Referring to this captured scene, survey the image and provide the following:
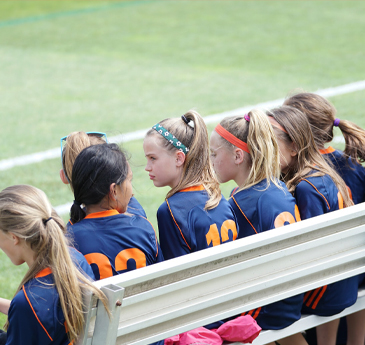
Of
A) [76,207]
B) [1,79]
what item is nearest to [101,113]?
[1,79]

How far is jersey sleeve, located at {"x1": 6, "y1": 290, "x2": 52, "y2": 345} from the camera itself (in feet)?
6.98

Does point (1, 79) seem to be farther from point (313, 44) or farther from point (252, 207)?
point (252, 207)

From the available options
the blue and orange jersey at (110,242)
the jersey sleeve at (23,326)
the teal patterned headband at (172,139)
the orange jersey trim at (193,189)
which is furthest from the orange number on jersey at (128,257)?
the teal patterned headband at (172,139)

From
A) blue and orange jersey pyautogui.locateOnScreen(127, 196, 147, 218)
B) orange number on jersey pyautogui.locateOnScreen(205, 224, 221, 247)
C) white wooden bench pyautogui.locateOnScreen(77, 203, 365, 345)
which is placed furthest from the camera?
blue and orange jersey pyautogui.locateOnScreen(127, 196, 147, 218)

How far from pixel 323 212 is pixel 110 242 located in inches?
48.4

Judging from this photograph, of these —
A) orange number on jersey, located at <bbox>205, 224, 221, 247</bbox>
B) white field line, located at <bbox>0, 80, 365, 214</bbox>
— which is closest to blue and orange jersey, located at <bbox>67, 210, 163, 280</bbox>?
orange number on jersey, located at <bbox>205, 224, 221, 247</bbox>

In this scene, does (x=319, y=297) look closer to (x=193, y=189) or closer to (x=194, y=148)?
(x=193, y=189)

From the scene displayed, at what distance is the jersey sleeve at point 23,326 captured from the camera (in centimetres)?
213

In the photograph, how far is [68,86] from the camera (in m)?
11.7

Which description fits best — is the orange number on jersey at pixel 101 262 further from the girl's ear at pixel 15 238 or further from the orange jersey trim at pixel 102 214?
the girl's ear at pixel 15 238

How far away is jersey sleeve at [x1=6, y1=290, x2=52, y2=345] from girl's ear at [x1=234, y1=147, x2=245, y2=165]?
1511mm

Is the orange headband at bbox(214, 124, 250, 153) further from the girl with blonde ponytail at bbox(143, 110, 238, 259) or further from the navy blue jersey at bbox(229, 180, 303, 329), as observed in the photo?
the navy blue jersey at bbox(229, 180, 303, 329)

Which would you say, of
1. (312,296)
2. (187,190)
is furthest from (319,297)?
(187,190)

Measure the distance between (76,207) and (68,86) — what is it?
9.19m
